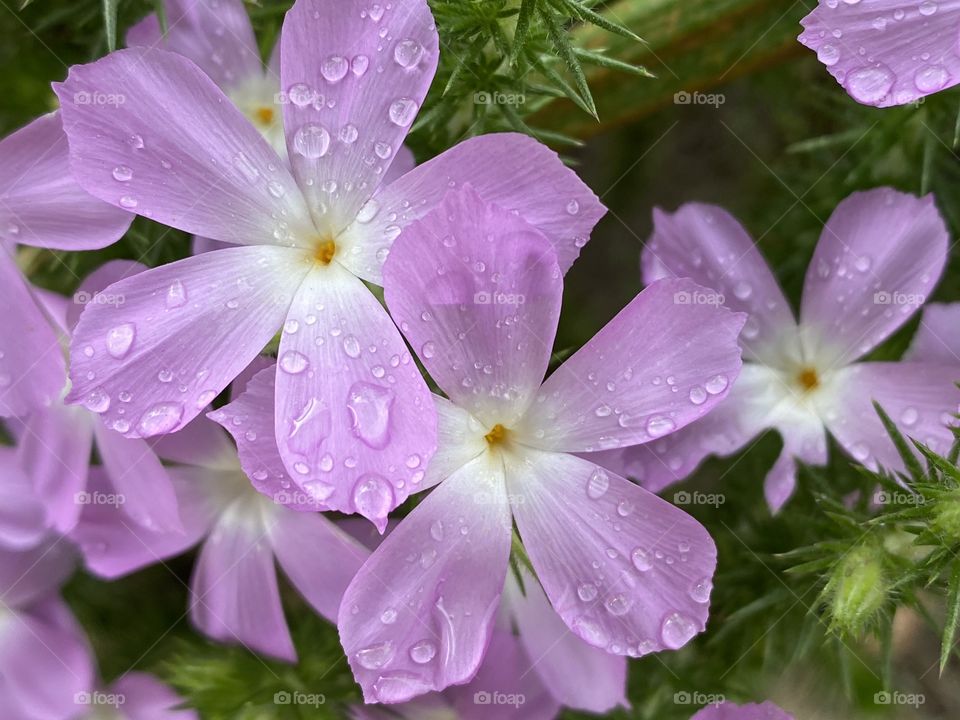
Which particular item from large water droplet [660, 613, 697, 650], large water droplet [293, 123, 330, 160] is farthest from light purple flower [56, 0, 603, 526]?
large water droplet [660, 613, 697, 650]

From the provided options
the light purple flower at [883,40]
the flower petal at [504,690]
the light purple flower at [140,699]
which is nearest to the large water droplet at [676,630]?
the flower petal at [504,690]

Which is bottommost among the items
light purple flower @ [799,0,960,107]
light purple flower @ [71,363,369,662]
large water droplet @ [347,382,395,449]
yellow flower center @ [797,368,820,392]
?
light purple flower @ [71,363,369,662]

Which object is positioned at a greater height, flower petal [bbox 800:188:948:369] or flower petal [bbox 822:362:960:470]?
flower petal [bbox 800:188:948:369]

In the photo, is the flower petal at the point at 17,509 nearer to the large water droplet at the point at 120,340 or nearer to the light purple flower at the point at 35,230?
the light purple flower at the point at 35,230

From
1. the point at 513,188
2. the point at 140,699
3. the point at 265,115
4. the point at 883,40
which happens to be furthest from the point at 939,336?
the point at 140,699

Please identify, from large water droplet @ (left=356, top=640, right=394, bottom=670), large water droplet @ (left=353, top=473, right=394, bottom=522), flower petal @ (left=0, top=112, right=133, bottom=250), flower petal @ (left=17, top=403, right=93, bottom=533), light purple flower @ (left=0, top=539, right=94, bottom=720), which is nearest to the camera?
large water droplet @ (left=353, top=473, right=394, bottom=522)

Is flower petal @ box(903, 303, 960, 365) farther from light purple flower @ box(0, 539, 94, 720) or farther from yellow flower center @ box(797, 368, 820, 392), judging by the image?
light purple flower @ box(0, 539, 94, 720)
